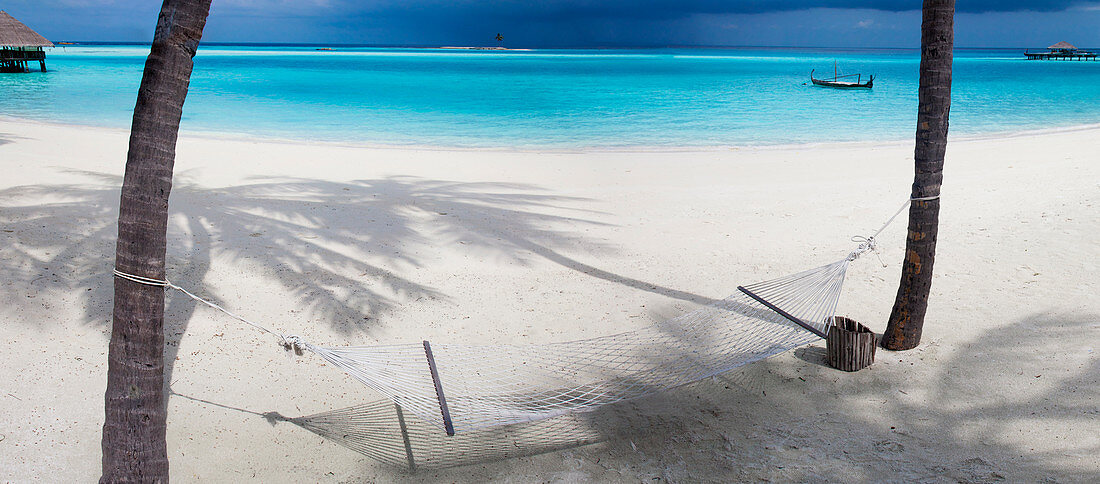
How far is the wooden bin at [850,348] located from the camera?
291cm

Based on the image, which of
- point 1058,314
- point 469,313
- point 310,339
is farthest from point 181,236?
point 1058,314

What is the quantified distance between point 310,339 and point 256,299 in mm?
565

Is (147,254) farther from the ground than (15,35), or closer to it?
closer to it

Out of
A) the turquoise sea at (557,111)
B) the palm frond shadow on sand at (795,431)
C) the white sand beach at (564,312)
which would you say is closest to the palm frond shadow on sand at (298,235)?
the white sand beach at (564,312)

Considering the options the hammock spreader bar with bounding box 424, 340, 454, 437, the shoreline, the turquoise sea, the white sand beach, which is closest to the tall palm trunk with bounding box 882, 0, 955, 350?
the white sand beach

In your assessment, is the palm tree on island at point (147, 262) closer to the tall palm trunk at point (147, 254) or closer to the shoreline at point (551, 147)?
the tall palm trunk at point (147, 254)

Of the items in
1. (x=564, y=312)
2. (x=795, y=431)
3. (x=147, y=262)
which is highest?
(x=147, y=262)

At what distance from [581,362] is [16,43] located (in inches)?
1246

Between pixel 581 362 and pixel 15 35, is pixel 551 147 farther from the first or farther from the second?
pixel 15 35

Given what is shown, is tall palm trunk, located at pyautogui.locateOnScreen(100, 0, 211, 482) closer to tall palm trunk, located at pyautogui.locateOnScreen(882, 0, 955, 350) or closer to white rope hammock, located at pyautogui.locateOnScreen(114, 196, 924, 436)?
white rope hammock, located at pyautogui.locateOnScreen(114, 196, 924, 436)

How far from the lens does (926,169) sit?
285 centimetres

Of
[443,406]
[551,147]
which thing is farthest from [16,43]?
[443,406]

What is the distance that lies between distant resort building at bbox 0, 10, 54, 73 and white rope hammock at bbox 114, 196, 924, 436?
3085cm

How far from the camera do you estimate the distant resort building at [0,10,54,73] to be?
2638 cm
